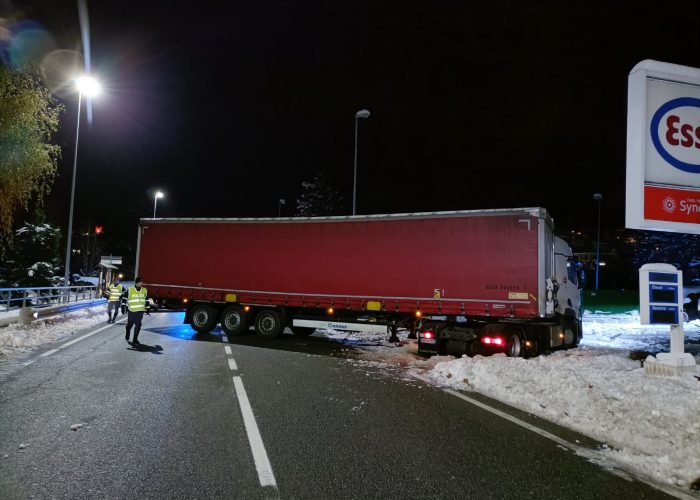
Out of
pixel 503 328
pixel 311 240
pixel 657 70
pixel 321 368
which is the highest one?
pixel 657 70

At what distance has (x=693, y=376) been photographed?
24.6ft

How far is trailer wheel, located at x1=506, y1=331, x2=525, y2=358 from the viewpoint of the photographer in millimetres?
11195

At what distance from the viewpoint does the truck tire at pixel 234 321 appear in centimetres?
1475

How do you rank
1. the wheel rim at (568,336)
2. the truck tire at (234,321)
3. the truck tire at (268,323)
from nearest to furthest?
1. the wheel rim at (568,336)
2. the truck tire at (268,323)
3. the truck tire at (234,321)

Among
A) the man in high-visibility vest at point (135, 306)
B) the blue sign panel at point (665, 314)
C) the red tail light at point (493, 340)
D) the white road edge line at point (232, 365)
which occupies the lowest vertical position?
the white road edge line at point (232, 365)

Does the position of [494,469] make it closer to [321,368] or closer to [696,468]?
[696,468]

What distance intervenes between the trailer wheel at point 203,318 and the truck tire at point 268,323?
5.23ft

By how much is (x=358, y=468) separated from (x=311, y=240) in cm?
978

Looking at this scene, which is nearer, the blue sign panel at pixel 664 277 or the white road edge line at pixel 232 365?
the blue sign panel at pixel 664 277

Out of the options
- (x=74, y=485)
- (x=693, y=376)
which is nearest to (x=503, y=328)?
(x=693, y=376)

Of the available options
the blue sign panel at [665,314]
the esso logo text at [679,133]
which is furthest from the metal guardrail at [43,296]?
the esso logo text at [679,133]

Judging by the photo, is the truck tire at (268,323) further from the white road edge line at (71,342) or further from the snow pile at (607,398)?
the white road edge line at (71,342)

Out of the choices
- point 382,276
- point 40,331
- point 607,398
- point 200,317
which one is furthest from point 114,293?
point 607,398

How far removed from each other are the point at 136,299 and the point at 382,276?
247 inches
